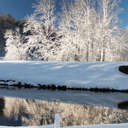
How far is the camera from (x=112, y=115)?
600cm

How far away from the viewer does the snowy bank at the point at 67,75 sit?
485 inches

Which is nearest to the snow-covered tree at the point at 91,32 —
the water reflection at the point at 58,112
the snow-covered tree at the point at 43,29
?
the snow-covered tree at the point at 43,29

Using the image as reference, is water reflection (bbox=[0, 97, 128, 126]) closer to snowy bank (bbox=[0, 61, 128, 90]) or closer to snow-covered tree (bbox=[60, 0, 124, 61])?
snowy bank (bbox=[0, 61, 128, 90])

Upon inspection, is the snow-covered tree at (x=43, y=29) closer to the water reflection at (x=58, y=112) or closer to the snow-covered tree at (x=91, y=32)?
the snow-covered tree at (x=91, y=32)

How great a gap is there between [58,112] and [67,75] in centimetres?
760

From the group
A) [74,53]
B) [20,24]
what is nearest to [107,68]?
[74,53]

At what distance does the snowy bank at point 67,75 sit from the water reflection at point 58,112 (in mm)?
5240

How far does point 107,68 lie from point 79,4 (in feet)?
37.5

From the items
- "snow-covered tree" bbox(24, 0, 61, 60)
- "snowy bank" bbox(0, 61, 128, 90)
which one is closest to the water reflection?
"snowy bank" bbox(0, 61, 128, 90)

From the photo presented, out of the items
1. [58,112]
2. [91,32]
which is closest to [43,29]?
[91,32]

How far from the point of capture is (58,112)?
6.32m

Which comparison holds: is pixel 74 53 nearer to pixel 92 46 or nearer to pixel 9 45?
pixel 92 46

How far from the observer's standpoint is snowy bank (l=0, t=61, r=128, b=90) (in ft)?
40.4

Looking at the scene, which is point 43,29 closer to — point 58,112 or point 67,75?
point 67,75
